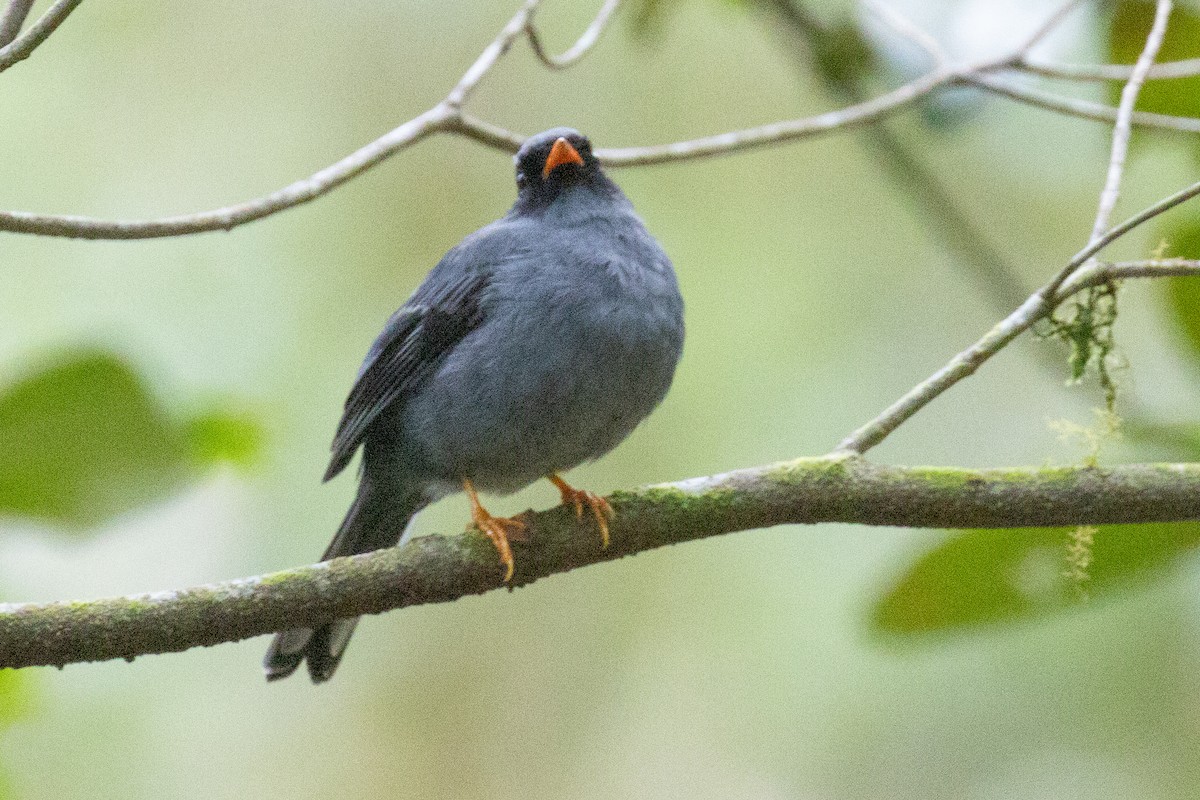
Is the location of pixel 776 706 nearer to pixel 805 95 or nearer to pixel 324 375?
pixel 324 375

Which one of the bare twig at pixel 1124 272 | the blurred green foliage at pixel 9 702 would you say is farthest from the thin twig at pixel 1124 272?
the blurred green foliage at pixel 9 702

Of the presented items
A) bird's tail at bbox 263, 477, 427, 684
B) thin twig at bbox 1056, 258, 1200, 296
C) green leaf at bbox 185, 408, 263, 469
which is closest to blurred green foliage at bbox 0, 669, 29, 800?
bird's tail at bbox 263, 477, 427, 684

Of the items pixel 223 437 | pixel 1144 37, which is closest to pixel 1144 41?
pixel 1144 37

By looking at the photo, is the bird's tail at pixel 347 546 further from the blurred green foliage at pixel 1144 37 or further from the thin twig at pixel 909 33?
the blurred green foliage at pixel 1144 37

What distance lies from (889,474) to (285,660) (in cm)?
188

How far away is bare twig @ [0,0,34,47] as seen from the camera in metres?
2.71

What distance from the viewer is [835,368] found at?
22.8 ft

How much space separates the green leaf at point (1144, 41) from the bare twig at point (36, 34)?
333cm

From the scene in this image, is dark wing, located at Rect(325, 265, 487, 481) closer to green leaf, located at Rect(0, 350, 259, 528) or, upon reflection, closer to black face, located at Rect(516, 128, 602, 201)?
black face, located at Rect(516, 128, 602, 201)

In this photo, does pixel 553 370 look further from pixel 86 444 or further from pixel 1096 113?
pixel 1096 113

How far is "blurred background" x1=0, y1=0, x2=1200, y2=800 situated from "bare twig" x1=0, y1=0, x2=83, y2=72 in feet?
9.33

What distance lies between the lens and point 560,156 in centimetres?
415

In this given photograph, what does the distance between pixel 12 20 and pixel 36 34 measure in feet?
0.90

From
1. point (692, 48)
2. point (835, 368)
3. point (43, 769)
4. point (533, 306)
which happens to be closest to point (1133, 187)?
point (835, 368)
